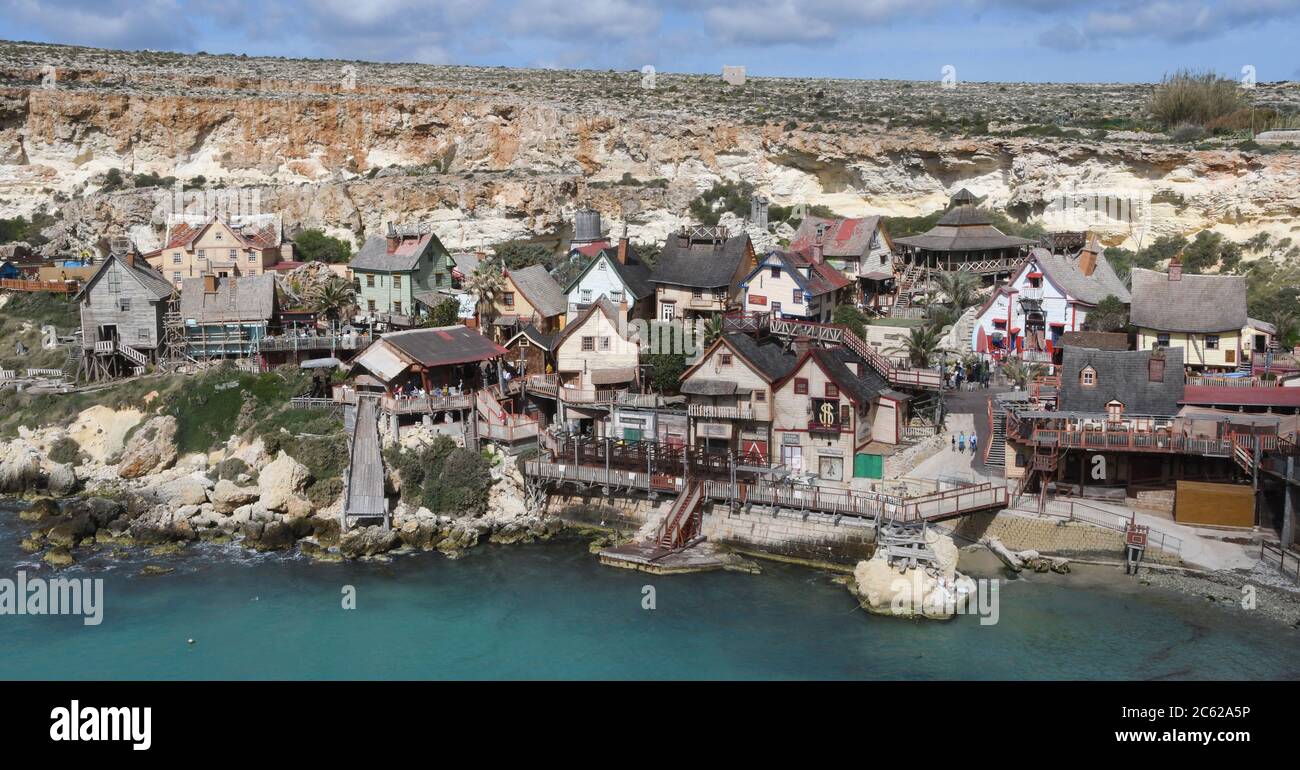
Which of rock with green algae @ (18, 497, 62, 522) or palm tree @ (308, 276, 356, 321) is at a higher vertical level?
palm tree @ (308, 276, 356, 321)

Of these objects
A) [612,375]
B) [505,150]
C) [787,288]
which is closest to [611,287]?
[787,288]

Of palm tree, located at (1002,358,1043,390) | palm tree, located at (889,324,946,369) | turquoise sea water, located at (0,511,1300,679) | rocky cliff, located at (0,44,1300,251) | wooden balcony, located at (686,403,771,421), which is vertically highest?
rocky cliff, located at (0,44,1300,251)

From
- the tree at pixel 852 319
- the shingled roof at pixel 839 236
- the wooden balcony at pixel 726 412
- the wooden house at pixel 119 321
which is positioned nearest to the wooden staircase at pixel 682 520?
the wooden balcony at pixel 726 412

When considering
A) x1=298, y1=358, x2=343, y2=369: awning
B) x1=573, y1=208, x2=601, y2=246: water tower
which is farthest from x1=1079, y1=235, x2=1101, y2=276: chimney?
x1=298, y1=358, x2=343, y2=369: awning

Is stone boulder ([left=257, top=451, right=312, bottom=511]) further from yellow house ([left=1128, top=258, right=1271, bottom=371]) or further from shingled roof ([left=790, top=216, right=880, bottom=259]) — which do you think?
yellow house ([left=1128, top=258, right=1271, bottom=371])

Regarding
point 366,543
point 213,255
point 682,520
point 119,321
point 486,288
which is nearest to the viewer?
point 682,520

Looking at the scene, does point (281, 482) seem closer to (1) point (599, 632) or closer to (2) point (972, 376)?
(1) point (599, 632)

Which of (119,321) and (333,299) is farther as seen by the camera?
(333,299)
